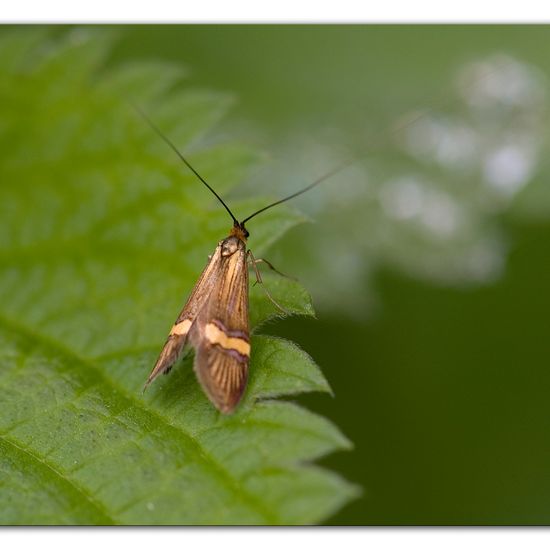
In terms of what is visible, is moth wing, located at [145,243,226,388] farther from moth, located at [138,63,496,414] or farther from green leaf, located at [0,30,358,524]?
green leaf, located at [0,30,358,524]

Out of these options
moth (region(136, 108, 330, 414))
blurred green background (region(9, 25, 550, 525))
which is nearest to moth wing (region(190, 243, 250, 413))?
moth (region(136, 108, 330, 414))

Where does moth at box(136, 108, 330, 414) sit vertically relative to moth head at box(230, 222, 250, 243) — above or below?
below

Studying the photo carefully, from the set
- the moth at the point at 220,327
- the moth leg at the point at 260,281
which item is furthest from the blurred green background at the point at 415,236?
the moth at the point at 220,327

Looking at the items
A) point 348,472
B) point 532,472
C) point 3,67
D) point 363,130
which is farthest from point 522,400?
point 3,67

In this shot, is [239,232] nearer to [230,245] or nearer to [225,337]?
[230,245]

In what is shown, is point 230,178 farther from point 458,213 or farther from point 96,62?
point 458,213

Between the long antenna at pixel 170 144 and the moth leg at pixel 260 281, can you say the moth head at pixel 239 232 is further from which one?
the long antenna at pixel 170 144
